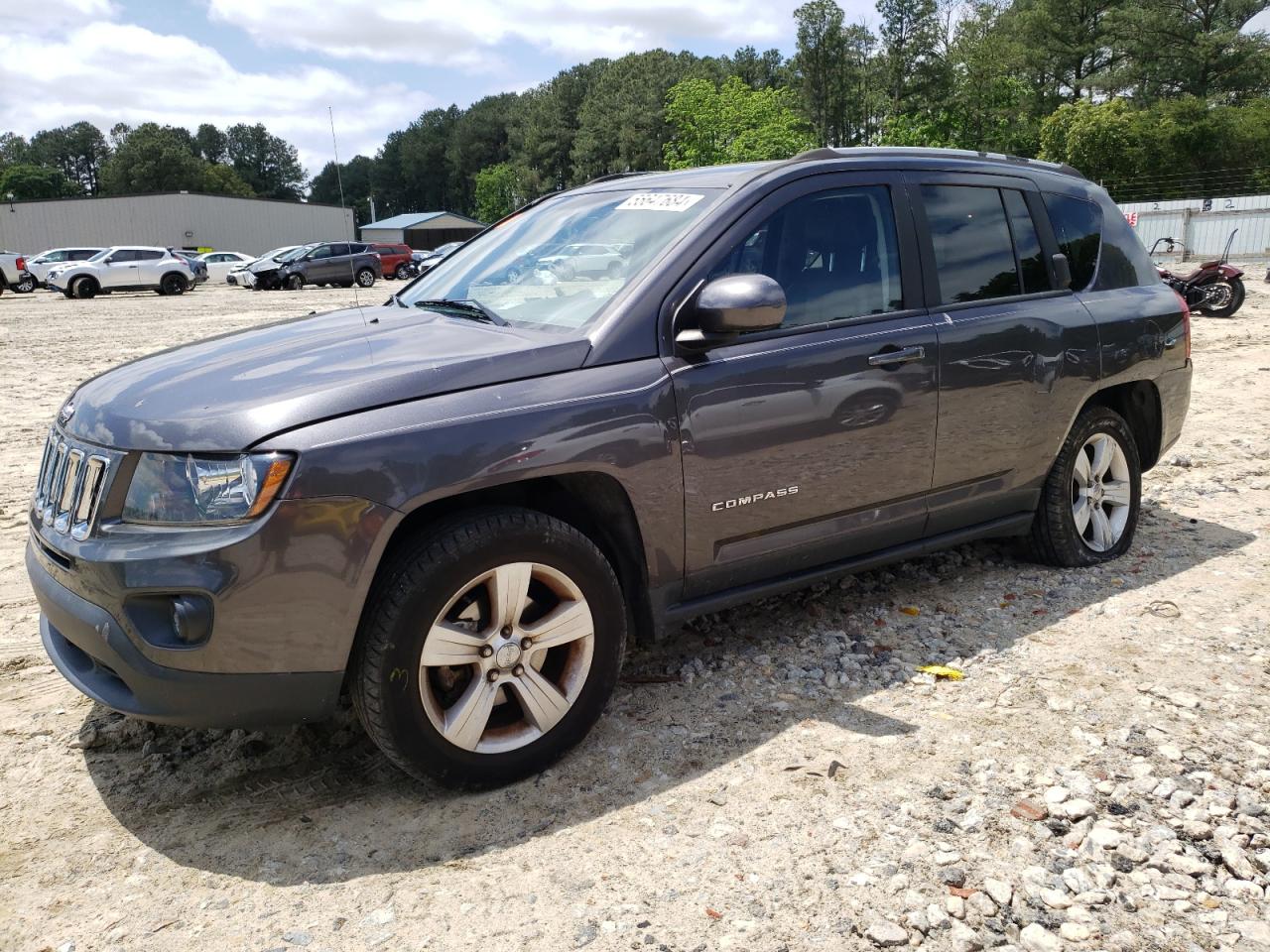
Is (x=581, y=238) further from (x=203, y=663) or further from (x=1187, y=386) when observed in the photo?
(x=1187, y=386)

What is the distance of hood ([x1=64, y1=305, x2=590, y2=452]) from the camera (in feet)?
8.82

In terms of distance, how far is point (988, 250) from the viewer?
4.28m

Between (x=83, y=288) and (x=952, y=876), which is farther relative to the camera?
(x=83, y=288)

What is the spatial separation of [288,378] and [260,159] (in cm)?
16283

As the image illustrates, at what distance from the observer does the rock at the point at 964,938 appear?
2.34m

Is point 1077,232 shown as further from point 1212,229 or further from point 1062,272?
point 1212,229

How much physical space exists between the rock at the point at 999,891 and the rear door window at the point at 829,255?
1.88 metres

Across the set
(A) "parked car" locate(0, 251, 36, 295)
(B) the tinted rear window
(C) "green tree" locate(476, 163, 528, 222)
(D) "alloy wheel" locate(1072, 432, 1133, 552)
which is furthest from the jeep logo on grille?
(C) "green tree" locate(476, 163, 528, 222)

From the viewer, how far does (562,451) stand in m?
2.97

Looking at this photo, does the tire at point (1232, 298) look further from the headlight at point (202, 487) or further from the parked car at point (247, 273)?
the parked car at point (247, 273)

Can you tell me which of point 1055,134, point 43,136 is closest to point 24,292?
point 1055,134

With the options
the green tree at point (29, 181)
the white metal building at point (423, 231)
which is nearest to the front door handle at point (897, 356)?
the white metal building at point (423, 231)

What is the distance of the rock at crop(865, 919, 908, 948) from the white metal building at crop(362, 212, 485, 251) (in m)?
87.1

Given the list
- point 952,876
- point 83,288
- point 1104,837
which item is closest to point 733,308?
point 952,876
